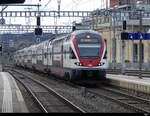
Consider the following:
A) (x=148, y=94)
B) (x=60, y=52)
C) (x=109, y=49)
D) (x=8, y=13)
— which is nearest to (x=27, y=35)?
(x=109, y=49)

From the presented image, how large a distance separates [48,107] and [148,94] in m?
6.93

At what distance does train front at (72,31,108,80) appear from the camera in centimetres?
2481

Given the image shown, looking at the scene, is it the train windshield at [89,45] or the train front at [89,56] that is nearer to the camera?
the train front at [89,56]

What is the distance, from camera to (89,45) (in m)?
25.3

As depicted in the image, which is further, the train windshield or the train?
the train windshield

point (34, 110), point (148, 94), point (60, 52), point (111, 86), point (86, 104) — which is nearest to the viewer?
point (34, 110)

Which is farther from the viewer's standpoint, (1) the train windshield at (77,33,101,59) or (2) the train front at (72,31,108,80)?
(1) the train windshield at (77,33,101,59)

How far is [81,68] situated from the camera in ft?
81.3

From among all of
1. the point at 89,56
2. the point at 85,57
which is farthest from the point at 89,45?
the point at 85,57

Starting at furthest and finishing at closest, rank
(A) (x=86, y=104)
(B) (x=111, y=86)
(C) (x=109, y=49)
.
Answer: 1. (C) (x=109, y=49)
2. (B) (x=111, y=86)
3. (A) (x=86, y=104)

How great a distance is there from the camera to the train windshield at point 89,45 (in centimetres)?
2497

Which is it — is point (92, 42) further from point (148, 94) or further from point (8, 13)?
point (8, 13)

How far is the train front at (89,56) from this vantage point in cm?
2481

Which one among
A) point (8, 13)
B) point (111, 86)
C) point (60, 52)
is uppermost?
point (8, 13)
